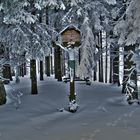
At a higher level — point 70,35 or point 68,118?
point 70,35

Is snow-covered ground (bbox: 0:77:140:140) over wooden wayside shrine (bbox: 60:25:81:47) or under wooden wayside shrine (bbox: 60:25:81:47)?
under

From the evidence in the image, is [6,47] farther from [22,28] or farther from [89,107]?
[89,107]

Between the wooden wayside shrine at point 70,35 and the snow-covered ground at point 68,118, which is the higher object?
the wooden wayside shrine at point 70,35

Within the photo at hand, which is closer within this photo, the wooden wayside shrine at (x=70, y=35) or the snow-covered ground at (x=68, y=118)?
the snow-covered ground at (x=68, y=118)

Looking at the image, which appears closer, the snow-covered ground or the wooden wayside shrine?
the snow-covered ground

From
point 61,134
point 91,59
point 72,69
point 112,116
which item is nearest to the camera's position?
point 61,134

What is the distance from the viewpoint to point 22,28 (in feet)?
59.1

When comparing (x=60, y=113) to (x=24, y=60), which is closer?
(x=60, y=113)

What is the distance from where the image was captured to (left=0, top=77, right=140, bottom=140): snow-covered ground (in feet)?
34.8

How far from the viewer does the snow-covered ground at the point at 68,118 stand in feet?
34.8

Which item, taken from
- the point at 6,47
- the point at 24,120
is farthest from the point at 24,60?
the point at 24,120

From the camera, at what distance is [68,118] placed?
13.7m

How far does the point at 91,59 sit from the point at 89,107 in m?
2.43

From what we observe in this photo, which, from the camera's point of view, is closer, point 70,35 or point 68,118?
point 68,118
